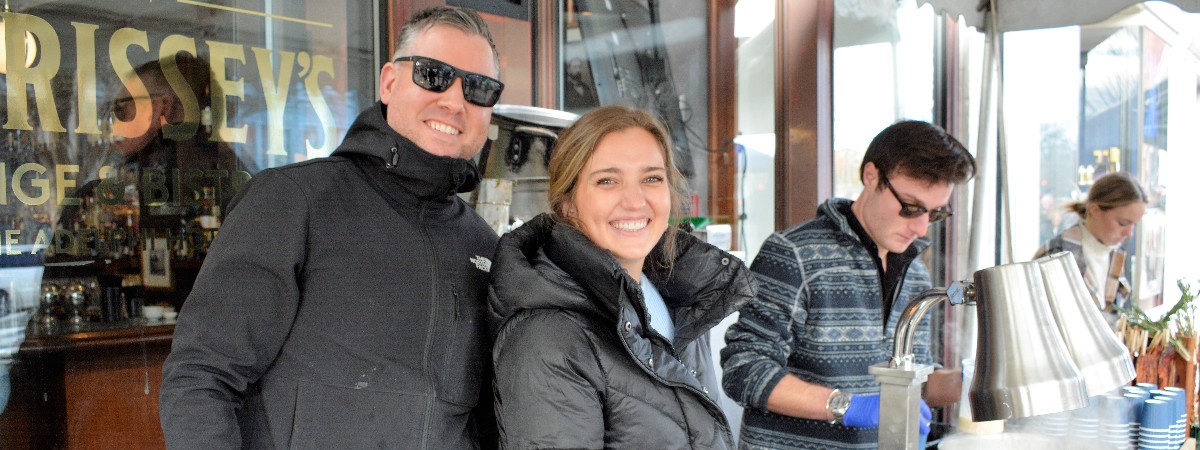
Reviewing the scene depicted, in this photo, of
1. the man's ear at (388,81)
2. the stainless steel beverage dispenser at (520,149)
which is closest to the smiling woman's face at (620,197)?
the man's ear at (388,81)

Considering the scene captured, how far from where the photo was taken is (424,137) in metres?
1.77

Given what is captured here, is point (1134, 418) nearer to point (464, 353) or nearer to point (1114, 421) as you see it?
point (1114, 421)

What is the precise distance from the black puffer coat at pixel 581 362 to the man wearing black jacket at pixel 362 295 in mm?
Answer: 242

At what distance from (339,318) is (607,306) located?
500 millimetres

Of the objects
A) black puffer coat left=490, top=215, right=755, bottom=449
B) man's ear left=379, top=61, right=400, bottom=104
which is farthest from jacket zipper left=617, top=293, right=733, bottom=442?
man's ear left=379, top=61, right=400, bottom=104

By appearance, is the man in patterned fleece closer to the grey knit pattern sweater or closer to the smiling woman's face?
the grey knit pattern sweater

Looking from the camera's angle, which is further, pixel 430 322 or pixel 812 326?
pixel 812 326

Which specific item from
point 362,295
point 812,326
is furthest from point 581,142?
point 812,326

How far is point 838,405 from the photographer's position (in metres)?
1.96

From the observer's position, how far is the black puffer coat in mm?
1327

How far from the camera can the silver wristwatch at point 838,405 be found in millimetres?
1945

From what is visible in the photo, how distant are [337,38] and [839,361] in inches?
67.2

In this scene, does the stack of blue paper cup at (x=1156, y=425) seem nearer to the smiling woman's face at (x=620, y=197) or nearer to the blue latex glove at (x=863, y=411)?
the blue latex glove at (x=863, y=411)

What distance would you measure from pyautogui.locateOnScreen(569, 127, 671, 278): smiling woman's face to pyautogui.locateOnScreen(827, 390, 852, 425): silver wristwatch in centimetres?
63
